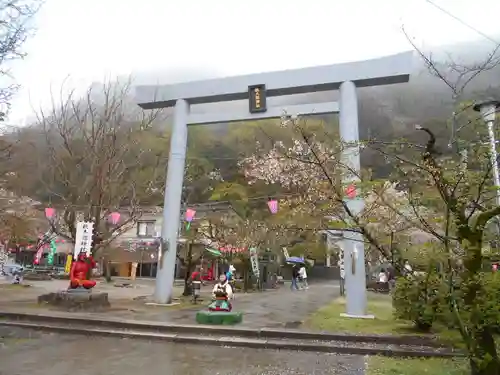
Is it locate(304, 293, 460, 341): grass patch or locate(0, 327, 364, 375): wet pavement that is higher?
locate(304, 293, 460, 341): grass patch

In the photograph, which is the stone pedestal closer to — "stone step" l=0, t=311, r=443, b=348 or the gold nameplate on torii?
"stone step" l=0, t=311, r=443, b=348

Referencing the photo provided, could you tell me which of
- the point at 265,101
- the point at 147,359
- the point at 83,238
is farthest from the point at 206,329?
the point at 265,101

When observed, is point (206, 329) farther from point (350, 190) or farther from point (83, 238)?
point (83, 238)

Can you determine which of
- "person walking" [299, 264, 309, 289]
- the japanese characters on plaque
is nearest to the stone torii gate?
the japanese characters on plaque

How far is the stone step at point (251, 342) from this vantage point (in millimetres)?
7617

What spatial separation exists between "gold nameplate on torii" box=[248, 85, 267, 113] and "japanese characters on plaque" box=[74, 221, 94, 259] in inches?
277

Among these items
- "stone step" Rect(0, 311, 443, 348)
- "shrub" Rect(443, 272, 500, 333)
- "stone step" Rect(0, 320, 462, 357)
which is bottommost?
"stone step" Rect(0, 320, 462, 357)

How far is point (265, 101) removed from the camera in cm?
1338

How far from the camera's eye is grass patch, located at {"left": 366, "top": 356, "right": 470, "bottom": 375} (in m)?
5.78

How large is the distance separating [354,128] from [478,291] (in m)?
8.52

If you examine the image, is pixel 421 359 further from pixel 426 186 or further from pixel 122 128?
pixel 122 128

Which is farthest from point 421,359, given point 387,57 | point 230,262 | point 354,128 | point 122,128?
point 230,262

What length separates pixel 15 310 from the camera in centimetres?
1149

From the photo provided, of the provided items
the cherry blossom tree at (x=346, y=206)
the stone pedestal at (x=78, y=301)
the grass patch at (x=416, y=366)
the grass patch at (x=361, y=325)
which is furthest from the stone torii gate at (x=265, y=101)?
the cherry blossom tree at (x=346, y=206)
